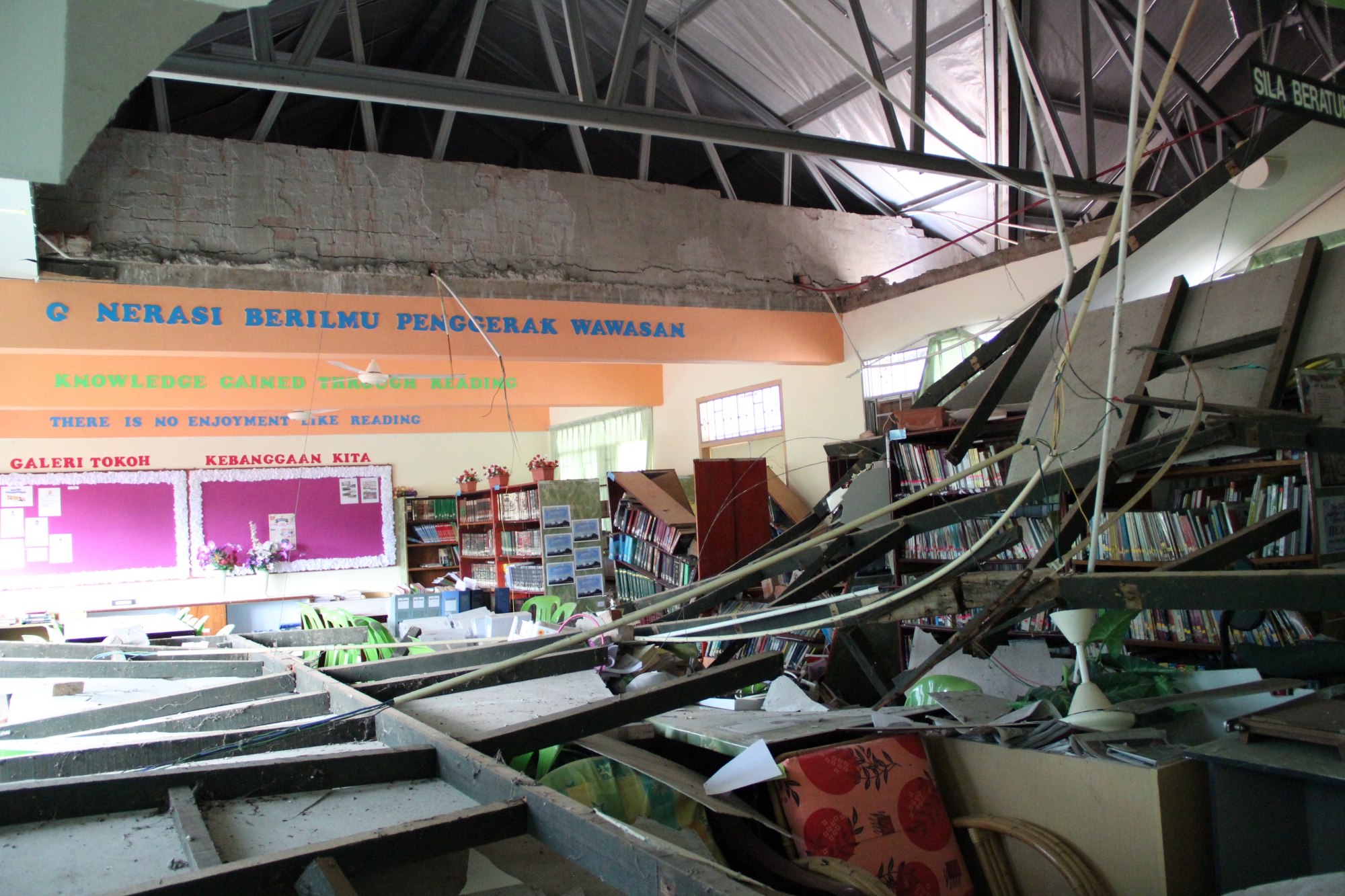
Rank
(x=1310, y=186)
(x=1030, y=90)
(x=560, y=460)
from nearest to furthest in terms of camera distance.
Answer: (x=1030, y=90) → (x=1310, y=186) → (x=560, y=460)

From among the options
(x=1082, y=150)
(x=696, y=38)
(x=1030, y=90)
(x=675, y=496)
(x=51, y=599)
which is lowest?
(x=51, y=599)

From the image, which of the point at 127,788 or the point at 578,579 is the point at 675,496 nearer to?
the point at 578,579

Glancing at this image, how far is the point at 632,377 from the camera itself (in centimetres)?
1147

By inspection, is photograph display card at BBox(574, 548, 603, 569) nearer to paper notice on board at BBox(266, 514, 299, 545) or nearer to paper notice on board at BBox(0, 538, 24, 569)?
paper notice on board at BBox(266, 514, 299, 545)

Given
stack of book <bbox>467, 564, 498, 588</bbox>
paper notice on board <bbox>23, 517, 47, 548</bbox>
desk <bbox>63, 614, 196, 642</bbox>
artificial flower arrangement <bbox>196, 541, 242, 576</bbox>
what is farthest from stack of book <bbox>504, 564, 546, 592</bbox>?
paper notice on board <bbox>23, 517, 47, 548</bbox>

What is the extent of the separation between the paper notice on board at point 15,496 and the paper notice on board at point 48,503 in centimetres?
11

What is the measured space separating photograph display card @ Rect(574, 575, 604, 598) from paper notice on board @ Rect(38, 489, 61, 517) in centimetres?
779

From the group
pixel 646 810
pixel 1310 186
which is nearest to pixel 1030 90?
pixel 646 810

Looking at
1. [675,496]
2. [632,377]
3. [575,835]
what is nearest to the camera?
[575,835]

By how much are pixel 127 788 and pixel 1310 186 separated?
5645 millimetres

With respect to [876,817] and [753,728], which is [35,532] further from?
[876,817]

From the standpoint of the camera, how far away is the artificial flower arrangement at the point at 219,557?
12.3 metres

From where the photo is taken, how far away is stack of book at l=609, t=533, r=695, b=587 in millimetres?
6894

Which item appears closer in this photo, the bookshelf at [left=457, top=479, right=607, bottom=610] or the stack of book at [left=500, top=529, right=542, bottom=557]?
the bookshelf at [left=457, top=479, right=607, bottom=610]
